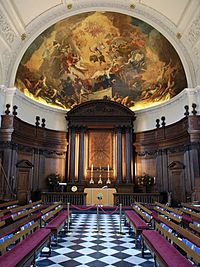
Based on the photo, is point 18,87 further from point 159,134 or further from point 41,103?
point 159,134

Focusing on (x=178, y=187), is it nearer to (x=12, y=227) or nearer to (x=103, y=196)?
(x=103, y=196)

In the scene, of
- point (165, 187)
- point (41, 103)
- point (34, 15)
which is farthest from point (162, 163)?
point (34, 15)

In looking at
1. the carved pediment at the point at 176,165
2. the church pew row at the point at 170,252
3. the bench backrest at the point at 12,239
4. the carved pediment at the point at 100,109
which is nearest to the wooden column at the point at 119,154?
the carved pediment at the point at 100,109

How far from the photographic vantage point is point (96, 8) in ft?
44.2

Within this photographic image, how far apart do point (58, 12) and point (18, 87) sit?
187 inches

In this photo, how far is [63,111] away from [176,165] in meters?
8.33

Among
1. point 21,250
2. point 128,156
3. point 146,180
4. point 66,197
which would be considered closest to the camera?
point 21,250

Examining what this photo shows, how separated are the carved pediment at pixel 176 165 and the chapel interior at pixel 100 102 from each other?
7 centimetres

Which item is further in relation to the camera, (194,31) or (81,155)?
(81,155)

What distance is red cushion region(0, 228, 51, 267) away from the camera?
301 centimetres

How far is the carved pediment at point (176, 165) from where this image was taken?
43.8 feet

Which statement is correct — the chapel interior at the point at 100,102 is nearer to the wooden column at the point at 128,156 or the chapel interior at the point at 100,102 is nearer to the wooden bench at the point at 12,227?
the wooden column at the point at 128,156

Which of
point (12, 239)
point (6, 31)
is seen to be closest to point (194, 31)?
point (6, 31)

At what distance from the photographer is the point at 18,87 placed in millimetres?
13945
